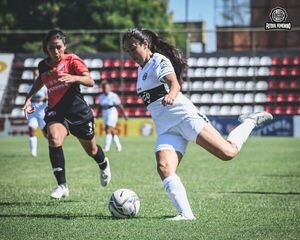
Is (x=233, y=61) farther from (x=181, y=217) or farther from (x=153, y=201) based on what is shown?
(x=181, y=217)

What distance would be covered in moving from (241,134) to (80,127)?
101 inches

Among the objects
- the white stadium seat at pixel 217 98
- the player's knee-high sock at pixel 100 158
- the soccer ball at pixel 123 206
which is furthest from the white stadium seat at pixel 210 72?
the soccer ball at pixel 123 206

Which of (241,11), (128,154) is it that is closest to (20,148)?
(128,154)

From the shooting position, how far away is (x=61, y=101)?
9516mm

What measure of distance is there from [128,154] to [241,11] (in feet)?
50.3

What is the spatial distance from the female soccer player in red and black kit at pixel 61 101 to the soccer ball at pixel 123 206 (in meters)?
1.65

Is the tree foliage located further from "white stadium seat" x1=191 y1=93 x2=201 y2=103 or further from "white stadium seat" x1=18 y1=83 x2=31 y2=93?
"white stadium seat" x1=191 y1=93 x2=201 y2=103

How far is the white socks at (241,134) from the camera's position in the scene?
785cm

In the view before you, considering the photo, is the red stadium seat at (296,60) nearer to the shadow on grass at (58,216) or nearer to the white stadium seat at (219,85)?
the white stadium seat at (219,85)

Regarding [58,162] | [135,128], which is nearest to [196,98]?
[135,128]

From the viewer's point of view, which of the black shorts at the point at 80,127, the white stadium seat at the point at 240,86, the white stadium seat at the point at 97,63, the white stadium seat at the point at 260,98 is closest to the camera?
the black shorts at the point at 80,127

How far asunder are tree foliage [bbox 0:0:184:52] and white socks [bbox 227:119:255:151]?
36.0 m

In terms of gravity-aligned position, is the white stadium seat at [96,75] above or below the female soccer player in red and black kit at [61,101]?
below

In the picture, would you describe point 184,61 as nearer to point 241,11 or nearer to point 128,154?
point 128,154
